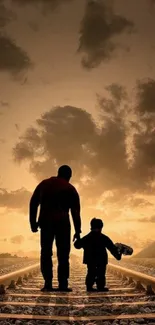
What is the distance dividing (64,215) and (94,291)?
1729 mm

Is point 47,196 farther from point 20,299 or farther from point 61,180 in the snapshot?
point 20,299

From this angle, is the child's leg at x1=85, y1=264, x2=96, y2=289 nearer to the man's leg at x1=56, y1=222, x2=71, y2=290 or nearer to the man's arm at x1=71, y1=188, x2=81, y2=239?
the man's leg at x1=56, y1=222, x2=71, y2=290

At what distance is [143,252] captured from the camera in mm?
60438

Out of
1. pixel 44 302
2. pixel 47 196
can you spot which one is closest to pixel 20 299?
pixel 44 302

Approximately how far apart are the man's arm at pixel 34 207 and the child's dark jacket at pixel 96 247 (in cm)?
107

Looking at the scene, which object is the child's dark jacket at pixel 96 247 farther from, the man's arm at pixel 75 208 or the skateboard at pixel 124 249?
the man's arm at pixel 75 208

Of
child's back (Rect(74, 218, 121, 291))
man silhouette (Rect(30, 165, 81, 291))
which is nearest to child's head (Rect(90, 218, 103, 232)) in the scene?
child's back (Rect(74, 218, 121, 291))

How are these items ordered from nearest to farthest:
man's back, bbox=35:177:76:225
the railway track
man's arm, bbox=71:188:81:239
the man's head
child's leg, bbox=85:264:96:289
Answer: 1. the railway track
2. man's back, bbox=35:177:76:225
3. man's arm, bbox=71:188:81:239
4. the man's head
5. child's leg, bbox=85:264:96:289

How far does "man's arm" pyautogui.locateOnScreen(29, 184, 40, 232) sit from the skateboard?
1.63 meters

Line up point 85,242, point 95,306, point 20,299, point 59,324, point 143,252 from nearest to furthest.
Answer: point 59,324 < point 95,306 < point 20,299 < point 85,242 < point 143,252

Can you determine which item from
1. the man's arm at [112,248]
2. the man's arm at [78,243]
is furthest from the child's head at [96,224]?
the man's arm at [78,243]

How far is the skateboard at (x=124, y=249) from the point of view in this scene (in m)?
6.78

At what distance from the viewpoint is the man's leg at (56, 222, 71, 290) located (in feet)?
19.9

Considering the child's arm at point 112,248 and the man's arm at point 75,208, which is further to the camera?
the child's arm at point 112,248
